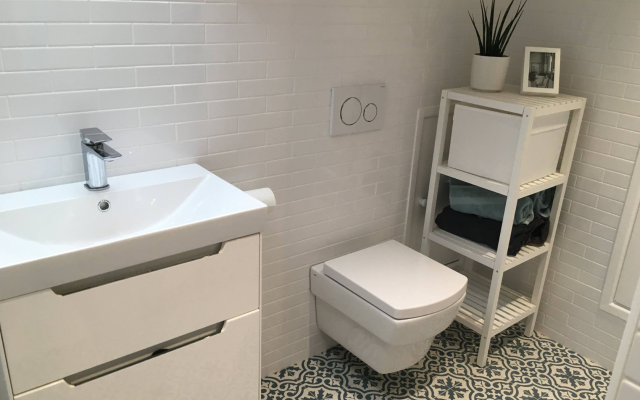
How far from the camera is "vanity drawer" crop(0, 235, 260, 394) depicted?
1.13 m

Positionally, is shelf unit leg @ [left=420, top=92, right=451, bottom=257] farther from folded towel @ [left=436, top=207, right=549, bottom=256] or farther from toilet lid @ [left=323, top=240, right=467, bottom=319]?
toilet lid @ [left=323, top=240, right=467, bottom=319]

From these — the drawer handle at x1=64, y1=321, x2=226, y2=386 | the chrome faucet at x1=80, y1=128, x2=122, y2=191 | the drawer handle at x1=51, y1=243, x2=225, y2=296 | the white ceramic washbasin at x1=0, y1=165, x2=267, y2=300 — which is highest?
the chrome faucet at x1=80, y1=128, x2=122, y2=191

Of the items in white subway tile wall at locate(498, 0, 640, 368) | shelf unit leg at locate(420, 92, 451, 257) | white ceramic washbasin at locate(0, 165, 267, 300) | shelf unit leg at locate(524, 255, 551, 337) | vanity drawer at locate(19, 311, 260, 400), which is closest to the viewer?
white ceramic washbasin at locate(0, 165, 267, 300)

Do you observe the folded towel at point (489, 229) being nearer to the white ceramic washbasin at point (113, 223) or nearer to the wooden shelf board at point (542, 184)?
the wooden shelf board at point (542, 184)

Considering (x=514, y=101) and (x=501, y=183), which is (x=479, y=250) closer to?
(x=501, y=183)

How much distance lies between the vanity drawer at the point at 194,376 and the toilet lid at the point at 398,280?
49 centimetres

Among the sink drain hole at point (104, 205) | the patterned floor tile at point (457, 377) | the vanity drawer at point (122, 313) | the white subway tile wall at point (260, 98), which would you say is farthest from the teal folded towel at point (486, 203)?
the sink drain hole at point (104, 205)

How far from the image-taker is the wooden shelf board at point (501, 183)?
202 centimetres

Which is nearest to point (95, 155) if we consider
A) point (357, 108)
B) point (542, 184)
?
point (357, 108)

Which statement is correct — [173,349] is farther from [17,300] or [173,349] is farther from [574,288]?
A: [574,288]

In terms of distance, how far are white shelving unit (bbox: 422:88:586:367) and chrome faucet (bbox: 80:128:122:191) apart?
1.32m

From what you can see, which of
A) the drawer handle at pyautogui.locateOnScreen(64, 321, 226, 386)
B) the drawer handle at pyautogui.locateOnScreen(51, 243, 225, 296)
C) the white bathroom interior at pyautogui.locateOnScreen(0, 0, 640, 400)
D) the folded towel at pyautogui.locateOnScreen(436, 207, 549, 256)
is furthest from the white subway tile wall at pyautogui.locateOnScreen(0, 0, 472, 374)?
the drawer handle at pyautogui.locateOnScreen(64, 321, 226, 386)

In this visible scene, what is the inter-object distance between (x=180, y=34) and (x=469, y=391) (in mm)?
1674

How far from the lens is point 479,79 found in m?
2.12
